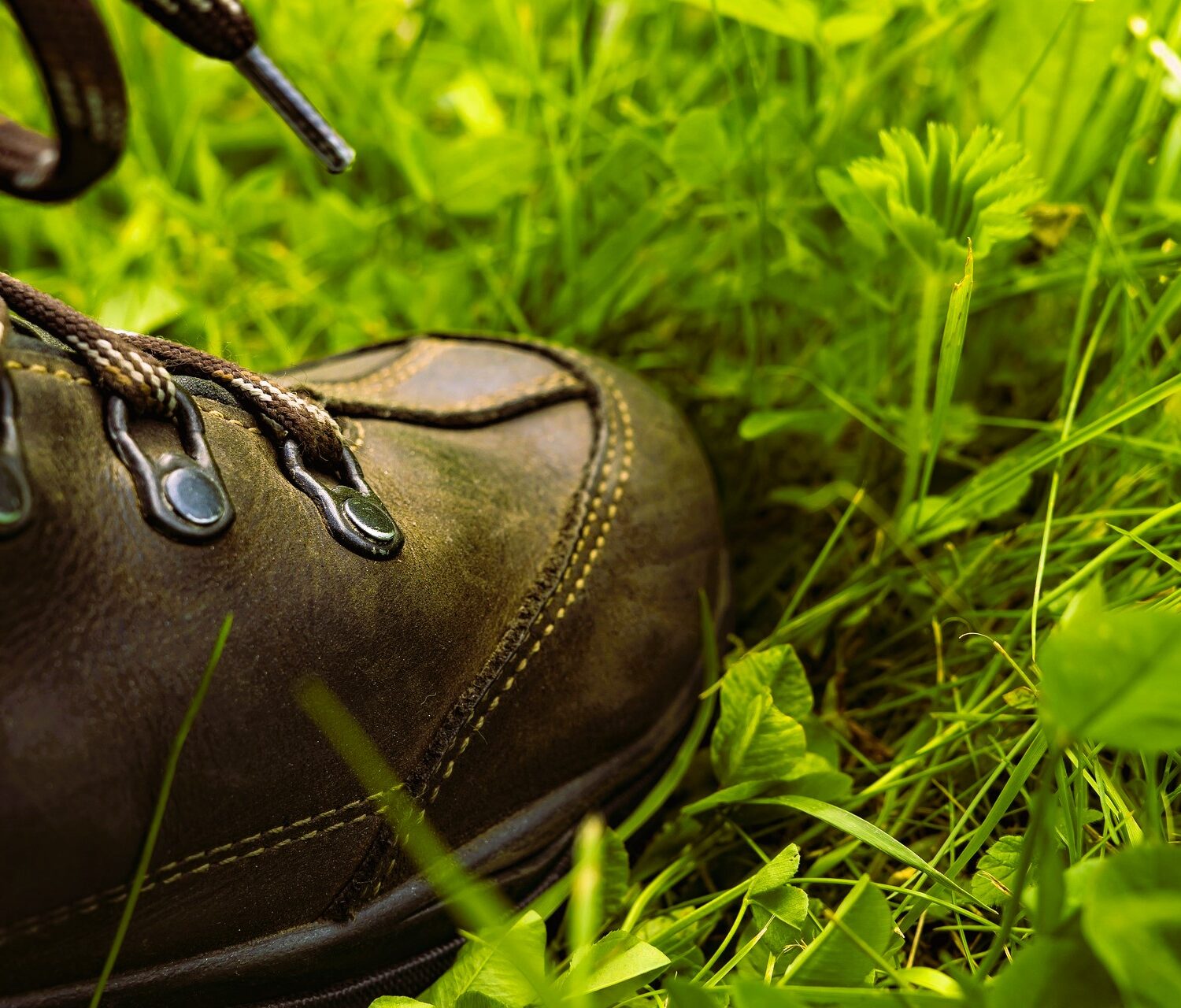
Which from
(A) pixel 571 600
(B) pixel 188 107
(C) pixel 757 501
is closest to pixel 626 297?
(C) pixel 757 501

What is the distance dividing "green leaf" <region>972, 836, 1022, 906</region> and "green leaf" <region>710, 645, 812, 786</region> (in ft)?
0.57

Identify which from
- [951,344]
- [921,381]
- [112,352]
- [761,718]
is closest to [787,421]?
→ [921,381]

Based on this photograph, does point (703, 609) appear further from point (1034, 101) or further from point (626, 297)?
point (1034, 101)

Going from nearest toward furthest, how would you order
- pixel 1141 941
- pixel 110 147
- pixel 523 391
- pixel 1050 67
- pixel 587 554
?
pixel 1141 941
pixel 110 147
pixel 587 554
pixel 523 391
pixel 1050 67

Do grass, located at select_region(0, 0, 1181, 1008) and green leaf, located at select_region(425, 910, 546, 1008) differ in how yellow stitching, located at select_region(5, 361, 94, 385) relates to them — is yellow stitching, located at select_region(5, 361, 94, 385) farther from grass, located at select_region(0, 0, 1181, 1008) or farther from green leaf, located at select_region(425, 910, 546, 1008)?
green leaf, located at select_region(425, 910, 546, 1008)

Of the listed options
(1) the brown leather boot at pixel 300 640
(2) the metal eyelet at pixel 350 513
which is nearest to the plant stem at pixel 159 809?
(1) the brown leather boot at pixel 300 640

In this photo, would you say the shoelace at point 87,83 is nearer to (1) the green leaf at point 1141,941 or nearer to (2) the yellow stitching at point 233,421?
(2) the yellow stitching at point 233,421

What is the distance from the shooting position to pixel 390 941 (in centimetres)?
85

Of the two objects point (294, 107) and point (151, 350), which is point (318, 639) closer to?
point (151, 350)

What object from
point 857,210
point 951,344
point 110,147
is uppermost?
point 110,147

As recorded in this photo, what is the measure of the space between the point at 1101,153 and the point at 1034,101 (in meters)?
0.10

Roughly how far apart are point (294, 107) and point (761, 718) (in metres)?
0.60

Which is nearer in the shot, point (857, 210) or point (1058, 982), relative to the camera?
point (1058, 982)

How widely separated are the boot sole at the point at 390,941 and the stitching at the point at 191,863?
0.07 m
